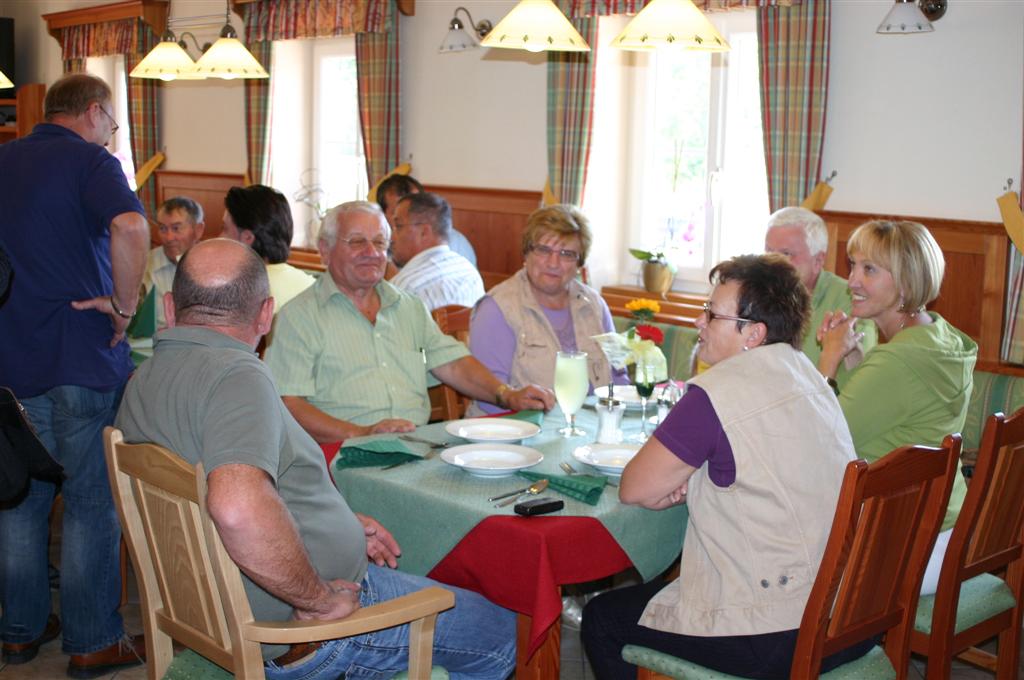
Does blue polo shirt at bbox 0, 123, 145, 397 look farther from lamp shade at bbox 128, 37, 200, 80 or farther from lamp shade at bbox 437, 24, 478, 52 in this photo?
lamp shade at bbox 437, 24, 478, 52

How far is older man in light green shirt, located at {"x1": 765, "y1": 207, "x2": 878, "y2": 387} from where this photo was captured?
3.70 m

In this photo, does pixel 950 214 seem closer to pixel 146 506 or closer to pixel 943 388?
pixel 943 388

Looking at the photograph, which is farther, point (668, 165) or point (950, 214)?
point (668, 165)

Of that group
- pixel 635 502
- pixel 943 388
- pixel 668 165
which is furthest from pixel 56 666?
pixel 668 165

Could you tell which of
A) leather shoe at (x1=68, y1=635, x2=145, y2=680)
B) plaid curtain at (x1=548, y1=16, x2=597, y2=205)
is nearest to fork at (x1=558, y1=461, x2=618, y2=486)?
leather shoe at (x1=68, y1=635, x2=145, y2=680)

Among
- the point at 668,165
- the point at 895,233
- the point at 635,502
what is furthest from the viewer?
the point at 668,165

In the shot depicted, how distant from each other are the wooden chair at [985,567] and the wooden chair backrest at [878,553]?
199 mm

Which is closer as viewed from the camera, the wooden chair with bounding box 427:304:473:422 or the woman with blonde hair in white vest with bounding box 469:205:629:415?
the woman with blonde hair in white vest with bounding box 469:205:629:415

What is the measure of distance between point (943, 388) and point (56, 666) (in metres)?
2.62

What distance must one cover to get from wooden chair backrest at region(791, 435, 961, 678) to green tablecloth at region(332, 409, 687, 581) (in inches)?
15.2

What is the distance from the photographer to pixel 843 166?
5.17m

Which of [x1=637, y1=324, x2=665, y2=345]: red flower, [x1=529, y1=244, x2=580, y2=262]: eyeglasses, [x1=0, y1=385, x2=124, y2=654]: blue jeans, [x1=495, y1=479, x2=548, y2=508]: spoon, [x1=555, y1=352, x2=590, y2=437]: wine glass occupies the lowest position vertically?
[x1=0, y1=385, x2=124, y2=654]: blue jeans

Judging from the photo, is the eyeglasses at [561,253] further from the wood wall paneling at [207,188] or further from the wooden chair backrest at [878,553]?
the wood wall paneling at [207,188]

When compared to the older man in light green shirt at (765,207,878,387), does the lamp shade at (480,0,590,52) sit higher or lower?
higher
